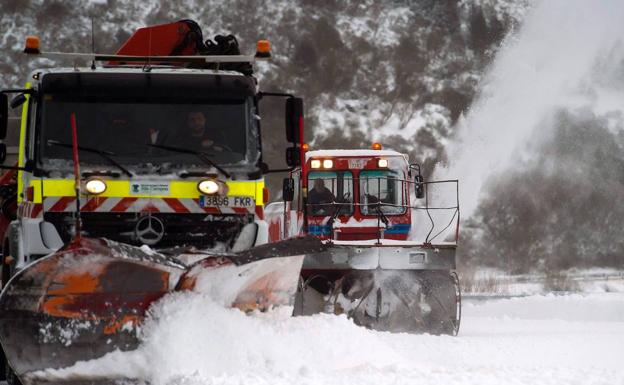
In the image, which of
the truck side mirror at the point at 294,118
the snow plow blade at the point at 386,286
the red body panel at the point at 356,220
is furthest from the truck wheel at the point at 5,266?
the red body panel at the point at 356,220

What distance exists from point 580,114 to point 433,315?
4028 centimetres

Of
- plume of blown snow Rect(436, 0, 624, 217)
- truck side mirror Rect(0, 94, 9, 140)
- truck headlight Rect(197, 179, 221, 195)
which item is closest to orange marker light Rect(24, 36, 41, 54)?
truck side mirror Rect(0, 94, 9, 140)

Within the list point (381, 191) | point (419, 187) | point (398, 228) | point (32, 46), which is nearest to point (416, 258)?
point (419, 187)

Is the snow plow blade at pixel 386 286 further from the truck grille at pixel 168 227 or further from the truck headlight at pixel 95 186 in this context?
the truck headlight at pixel 95 186

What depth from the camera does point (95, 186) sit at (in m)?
8.23

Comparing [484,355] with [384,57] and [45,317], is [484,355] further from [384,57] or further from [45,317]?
[384,57]

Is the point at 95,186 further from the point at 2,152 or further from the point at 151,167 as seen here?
the point at 2,152

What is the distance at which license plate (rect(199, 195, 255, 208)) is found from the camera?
335 inches

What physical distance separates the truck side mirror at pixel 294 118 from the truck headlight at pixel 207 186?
3.28 ft

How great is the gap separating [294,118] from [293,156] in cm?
38

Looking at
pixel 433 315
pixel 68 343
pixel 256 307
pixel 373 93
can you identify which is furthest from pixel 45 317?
pixel 373 93

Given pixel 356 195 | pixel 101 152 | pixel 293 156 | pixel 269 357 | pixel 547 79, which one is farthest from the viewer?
pixel 547 79

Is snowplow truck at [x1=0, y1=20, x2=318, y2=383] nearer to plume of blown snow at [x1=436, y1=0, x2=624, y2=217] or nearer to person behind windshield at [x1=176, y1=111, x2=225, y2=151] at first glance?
person behind windshield at [x1=176, y1=111, x2=225, y2=151]

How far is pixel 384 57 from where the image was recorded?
55.9 meters
